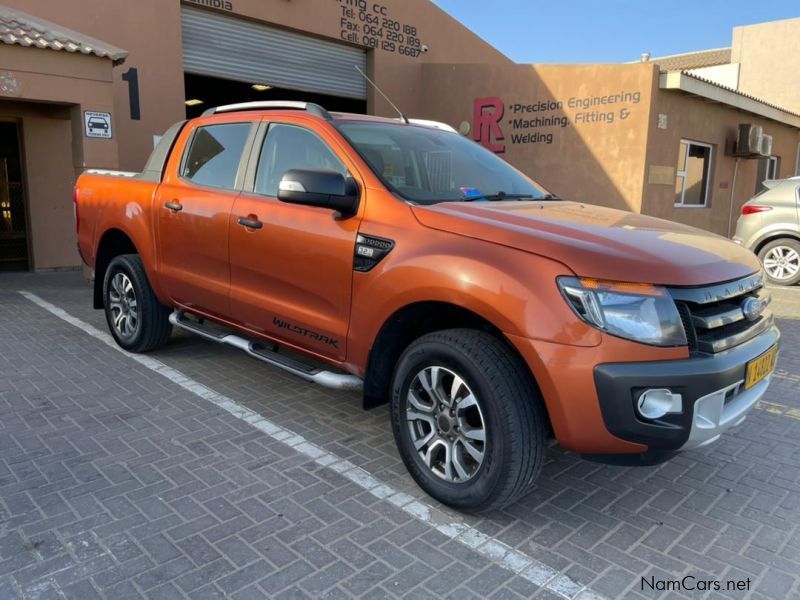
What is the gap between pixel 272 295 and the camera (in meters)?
3.88

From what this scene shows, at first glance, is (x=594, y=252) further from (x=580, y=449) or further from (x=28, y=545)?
(x=28, y=545)

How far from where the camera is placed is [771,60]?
25672 mm

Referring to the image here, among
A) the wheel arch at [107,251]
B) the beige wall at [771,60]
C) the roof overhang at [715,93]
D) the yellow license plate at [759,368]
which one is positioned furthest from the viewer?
the beige wall at [771,60]

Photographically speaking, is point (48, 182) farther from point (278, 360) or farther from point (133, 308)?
point (278, 360)

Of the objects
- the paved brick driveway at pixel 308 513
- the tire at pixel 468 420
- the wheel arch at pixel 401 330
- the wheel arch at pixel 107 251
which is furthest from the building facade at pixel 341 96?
the tire at pixel 468 420

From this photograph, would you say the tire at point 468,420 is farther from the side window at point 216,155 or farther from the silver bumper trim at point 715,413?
the side window at point 216,155

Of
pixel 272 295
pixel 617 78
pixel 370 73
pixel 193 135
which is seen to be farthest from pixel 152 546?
pixel 370 73

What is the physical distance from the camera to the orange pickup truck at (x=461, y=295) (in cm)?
257

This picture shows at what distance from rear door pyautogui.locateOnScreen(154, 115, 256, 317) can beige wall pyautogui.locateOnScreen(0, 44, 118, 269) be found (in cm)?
478

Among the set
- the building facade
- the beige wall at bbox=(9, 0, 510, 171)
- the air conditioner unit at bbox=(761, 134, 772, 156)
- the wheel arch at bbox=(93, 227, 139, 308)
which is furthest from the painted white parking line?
the air conditioner unit at bbox=(761, 134, 772, 156)

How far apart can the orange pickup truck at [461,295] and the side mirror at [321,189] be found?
1 centimetres

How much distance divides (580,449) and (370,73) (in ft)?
44.9

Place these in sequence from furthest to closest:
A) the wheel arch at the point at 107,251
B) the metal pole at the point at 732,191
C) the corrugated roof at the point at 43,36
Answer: the metal pole at the point at 732,191
the corrugated roof at the point at 43,36
the wheel arch at the point at 107,251

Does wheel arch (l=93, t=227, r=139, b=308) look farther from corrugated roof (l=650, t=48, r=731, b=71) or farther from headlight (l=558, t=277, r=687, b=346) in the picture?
corrugated roof (l=650, t=48, r=731, b=71)
